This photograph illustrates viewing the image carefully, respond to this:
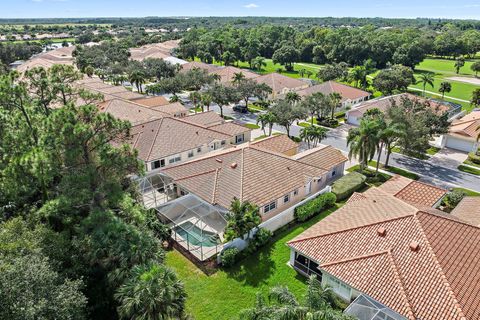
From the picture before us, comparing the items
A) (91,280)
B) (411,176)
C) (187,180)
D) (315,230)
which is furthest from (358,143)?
(91,280)

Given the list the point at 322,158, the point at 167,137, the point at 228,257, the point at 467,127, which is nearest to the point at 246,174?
the point at 228,257

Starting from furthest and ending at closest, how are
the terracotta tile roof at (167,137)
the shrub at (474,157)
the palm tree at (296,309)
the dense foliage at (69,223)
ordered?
the shrub at (474,157), the terracotta tile roof at (167,137), the dense foliage at (69,223), the palm tree at (296,309)

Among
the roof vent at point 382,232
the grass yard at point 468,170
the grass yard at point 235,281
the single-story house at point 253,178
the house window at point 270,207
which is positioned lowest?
the grass yard at point 235,281

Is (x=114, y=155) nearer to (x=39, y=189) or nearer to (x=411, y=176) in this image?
(x=39, y=189)

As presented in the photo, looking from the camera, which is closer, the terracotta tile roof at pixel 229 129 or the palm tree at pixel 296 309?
the palm tree at pixel 296 309

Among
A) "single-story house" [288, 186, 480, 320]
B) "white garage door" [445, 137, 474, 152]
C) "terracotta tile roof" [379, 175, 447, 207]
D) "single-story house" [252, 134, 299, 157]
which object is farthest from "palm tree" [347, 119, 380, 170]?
"white garage door" [445, 137, 474, 152]

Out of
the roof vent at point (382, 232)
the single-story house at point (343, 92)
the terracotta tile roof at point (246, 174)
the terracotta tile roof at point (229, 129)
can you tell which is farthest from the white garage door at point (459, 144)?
the roof vent at point (382, 232)

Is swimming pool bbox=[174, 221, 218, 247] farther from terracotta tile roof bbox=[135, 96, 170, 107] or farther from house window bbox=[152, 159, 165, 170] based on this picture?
terracotta tile roof bbox=[135, 96, 170, 107]

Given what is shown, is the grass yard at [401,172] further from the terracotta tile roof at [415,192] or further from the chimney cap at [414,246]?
the chimney cap at [414,246]
